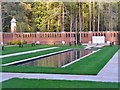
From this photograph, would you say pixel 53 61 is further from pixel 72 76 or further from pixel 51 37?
pixel 51 37

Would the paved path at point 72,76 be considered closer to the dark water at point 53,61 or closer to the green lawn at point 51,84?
the green lawn at point 51,84

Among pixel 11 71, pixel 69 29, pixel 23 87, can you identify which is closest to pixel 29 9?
pixel 69 29

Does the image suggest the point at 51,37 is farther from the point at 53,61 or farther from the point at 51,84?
the point at 51,84

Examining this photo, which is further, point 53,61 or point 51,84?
point 53,61

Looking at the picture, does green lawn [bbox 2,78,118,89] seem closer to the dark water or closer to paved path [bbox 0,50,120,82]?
paved path [bbox 0,50,120,82]

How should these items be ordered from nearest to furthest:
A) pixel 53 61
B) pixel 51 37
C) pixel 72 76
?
1. pixel 72 76
2. pixel 53 61
3. pixel 51 37

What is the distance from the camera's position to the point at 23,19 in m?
40.5

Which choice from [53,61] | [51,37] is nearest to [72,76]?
[53,61]

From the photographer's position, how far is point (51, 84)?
7102 millimetres

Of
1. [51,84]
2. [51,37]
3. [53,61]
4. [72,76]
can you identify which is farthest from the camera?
[51,37]

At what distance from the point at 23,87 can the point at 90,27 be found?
35070mm

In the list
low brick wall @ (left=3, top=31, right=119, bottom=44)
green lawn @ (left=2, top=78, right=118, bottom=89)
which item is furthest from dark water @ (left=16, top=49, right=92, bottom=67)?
low brick wall @ (left=3, top=31, right=119, bottom=44)

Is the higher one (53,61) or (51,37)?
(51,37)

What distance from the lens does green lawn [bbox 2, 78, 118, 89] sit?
22.6 ft
